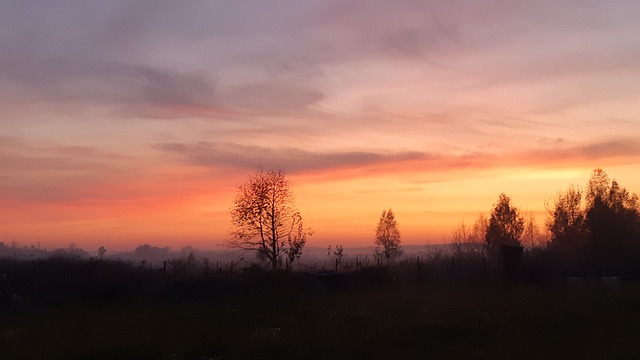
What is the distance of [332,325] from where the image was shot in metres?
21.2

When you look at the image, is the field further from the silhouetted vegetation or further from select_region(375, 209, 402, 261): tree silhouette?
select_region(375, 209, 402, 261): tree silhouette

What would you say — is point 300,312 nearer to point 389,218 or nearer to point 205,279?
point 205,279

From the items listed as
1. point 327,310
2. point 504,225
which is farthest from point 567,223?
point 327,310

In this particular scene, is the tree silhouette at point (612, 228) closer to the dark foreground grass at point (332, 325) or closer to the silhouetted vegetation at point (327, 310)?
the silhouetted vegetation at point (327, 310)

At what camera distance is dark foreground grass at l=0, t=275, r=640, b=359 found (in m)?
16.6

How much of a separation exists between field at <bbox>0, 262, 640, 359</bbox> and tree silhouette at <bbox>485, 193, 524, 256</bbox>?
127 feet

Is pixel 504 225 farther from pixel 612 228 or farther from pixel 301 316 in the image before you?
pixel 301 316

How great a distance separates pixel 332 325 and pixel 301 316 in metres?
2.95

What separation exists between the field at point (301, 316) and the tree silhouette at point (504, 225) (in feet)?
127

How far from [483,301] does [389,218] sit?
2381 inches

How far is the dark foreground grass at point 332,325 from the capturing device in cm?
1656

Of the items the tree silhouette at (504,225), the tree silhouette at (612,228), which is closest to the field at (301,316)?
the tree silhouette at (612,228)

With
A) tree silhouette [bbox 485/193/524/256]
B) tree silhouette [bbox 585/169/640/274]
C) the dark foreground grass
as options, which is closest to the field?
the dark foreground grass

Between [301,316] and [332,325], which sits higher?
[301,316]
